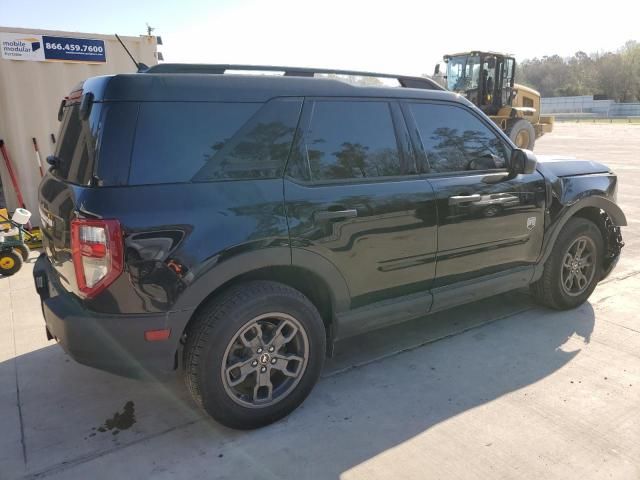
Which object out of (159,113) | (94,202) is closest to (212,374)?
(94,202)

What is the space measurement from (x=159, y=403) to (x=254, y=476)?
36.6 inches

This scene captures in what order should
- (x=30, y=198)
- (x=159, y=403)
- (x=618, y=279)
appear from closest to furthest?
1. (x=159, y=403)
2. (x=618, y=279)
3. (x=30, y=198)

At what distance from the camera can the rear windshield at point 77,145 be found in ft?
8.20

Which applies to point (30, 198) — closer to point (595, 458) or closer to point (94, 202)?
point (94, 202)

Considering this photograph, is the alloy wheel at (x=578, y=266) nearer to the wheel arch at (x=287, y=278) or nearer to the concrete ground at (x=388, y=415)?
the concrete ground at (x=388, y=415)

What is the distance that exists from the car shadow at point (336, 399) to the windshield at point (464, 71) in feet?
45.8

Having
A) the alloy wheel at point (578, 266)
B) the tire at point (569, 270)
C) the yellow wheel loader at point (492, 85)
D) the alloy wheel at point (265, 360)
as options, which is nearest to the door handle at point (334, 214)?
the alloy wheel at point (265, 360)

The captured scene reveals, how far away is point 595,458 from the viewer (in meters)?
2.62

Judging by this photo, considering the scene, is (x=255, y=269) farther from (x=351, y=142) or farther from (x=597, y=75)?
(x=597, y=75)

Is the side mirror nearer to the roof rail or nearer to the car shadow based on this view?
the roof rail

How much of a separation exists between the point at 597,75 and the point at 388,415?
87569 mm

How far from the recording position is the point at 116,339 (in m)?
2.48

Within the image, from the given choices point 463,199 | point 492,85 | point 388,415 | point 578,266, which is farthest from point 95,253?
point 492,85

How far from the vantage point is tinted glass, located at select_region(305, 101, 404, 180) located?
118 inches
